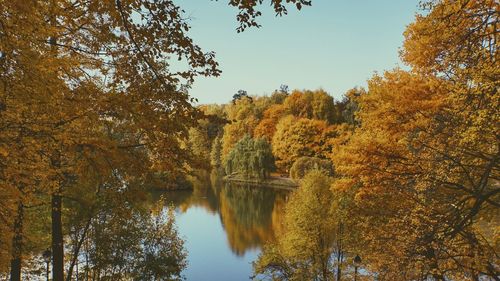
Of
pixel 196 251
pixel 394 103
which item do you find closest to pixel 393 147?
pixel 394 103

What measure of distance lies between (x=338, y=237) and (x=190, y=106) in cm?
1661

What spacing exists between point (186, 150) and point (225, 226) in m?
31.2

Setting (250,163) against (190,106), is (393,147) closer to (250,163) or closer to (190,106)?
(190,106)

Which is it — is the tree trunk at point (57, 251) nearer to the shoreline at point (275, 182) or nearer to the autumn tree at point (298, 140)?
the shoreline at point (275, 182)

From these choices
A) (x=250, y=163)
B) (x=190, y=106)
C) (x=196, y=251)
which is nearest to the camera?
(x=190, y=106)

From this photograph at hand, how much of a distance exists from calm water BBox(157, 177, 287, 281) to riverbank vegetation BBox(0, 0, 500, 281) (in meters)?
6.10

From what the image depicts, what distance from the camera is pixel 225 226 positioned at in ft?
118

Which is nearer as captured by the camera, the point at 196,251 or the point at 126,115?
the point at 126,115

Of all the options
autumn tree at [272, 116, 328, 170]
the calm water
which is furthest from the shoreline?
autumn tree at [272, 116, 328, 170]

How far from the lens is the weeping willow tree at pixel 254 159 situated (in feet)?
197

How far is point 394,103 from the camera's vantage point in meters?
11.5

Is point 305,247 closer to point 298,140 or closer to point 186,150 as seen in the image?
point 186,150

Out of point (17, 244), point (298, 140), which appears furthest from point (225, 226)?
point (17, 244)

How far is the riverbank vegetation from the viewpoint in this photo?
5.45 m
